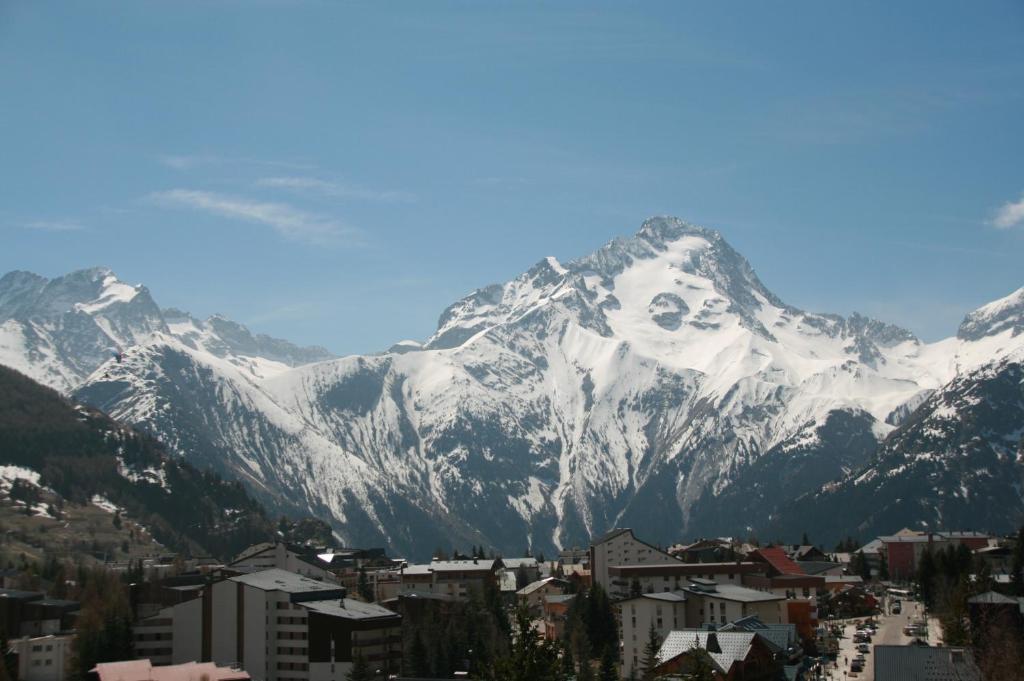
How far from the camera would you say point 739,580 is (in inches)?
6634

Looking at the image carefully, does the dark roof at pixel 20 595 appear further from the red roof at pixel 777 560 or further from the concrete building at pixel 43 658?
the red roof at pixel 777 560

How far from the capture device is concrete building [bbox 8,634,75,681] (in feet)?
406

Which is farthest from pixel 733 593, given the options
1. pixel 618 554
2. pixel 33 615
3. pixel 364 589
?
pixel 33 615

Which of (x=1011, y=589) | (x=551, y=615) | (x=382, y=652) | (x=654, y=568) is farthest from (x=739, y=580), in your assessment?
(x=382, y=652)

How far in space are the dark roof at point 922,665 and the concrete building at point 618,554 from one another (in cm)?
8945

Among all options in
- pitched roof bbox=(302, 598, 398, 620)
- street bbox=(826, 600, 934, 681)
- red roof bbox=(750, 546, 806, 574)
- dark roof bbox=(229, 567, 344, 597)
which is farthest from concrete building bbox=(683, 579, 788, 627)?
dark roof bbox=(229, 567, 344, 597)

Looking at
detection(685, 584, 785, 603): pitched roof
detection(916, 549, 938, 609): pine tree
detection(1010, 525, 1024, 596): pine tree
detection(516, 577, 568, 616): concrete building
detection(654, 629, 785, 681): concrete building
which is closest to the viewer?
detection(654, 629, 785, 681): concrete building

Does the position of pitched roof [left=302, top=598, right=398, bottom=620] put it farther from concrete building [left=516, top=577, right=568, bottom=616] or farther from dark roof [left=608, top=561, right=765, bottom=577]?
concrete building [left=516, top=577, right=568, bottom=616]

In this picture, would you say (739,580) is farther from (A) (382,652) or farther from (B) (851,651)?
(A) (382,652)

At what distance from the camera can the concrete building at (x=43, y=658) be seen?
124 meters

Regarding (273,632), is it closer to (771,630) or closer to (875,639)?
(771,630)

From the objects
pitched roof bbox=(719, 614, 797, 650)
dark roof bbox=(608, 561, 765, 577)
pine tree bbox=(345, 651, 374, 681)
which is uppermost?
dark roof bbox=(608, 561, 765, 577)

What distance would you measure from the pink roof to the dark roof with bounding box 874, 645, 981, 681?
47.1m

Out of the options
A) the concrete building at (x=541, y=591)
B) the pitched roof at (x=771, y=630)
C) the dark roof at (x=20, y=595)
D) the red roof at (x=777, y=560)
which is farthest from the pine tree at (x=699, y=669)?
the concrete building at (x=541, y=591)
